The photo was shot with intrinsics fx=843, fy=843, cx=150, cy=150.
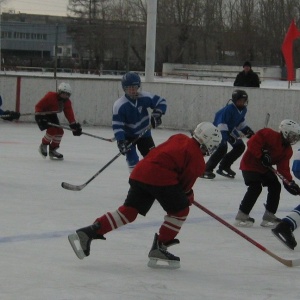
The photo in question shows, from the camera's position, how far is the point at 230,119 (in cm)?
810

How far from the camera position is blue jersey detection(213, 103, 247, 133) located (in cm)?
809

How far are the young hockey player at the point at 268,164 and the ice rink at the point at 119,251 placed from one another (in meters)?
0.14

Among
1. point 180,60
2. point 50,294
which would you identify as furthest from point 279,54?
point 50,294

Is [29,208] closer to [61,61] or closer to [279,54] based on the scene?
[61,61]

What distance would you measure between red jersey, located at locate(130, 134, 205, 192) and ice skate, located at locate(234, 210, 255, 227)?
5.03 feet

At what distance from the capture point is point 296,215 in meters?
4.96

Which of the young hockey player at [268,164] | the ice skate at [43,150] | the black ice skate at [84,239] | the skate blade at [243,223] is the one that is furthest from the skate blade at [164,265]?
the ice skate at [43,150]

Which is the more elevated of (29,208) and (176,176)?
(176,176)

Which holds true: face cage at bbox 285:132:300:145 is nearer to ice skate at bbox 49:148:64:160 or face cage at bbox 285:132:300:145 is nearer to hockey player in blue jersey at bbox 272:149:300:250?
hockey player in blue jersey at bbox 272:149:300:250

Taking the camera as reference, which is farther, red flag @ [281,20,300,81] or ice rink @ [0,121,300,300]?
red flag @ [281,20,300,81]

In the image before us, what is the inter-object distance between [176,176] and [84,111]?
375 inches

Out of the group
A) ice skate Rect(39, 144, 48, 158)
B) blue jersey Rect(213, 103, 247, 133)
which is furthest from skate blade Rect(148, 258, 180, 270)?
ice skate Rect(39, 144, 48, 158)

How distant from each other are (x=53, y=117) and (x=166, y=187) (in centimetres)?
550

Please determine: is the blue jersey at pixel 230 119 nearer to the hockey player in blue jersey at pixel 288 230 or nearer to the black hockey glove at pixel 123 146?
the black hockey glove at pixel 123 146
